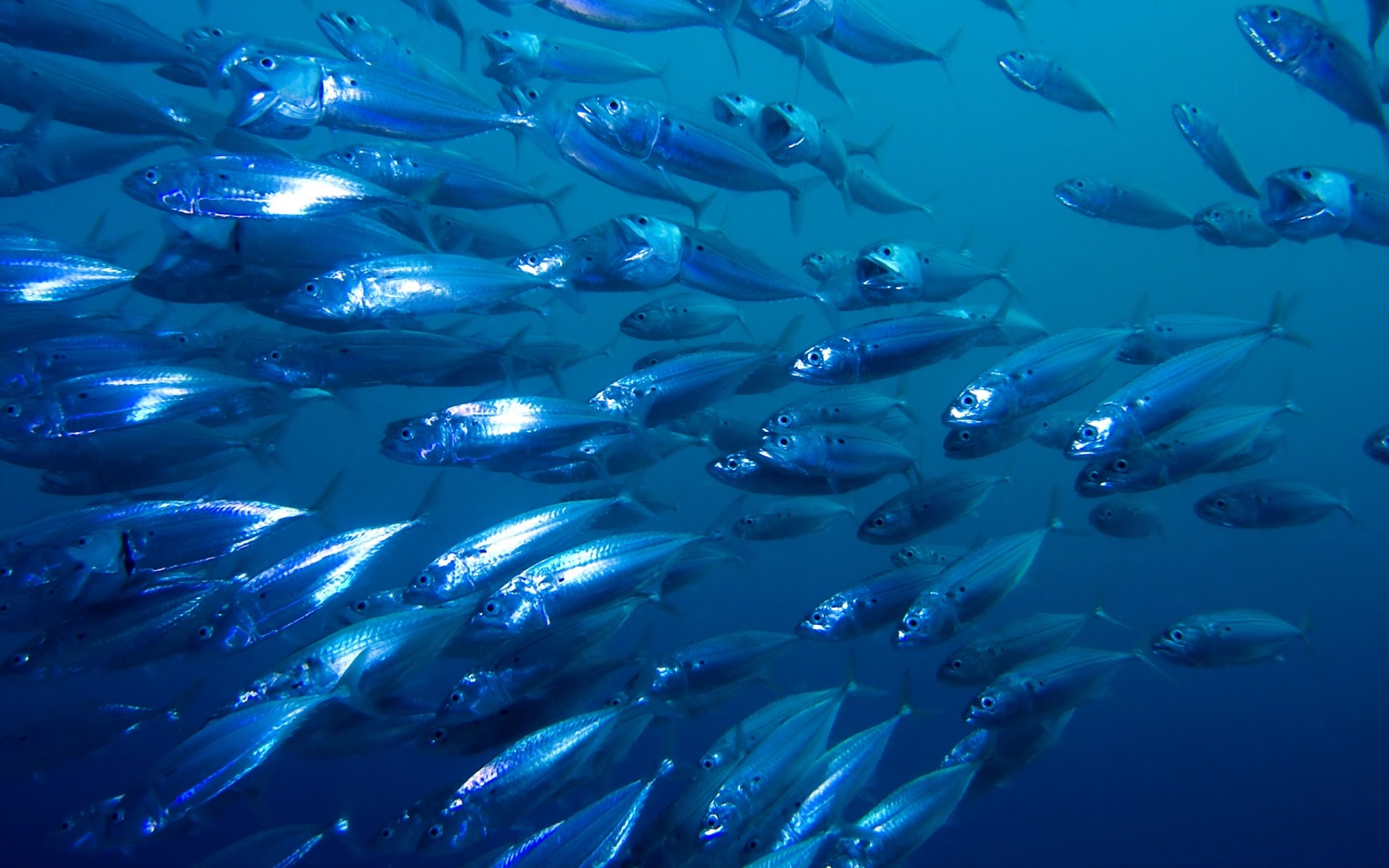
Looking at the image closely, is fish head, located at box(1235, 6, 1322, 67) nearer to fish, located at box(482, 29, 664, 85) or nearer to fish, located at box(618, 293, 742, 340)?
fish, located at box(618, 293, 742, 340)

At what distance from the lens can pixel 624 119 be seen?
3.19 m

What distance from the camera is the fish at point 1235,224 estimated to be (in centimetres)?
402

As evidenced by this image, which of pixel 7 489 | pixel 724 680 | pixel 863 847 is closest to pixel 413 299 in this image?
pixel 724 680

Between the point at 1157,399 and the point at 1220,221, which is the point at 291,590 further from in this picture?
the point at 1220,221

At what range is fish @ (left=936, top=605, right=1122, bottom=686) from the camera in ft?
12.4

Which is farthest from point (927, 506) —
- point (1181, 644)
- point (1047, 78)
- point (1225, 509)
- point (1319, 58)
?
point (1047, 78)

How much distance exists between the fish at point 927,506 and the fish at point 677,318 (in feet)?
4.75

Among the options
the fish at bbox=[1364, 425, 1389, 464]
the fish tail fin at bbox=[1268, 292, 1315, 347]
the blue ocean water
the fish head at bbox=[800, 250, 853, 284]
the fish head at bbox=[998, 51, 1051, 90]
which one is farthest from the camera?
the blue ocean water

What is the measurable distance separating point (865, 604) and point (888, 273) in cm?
167

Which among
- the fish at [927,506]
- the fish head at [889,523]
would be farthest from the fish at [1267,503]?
the fish head at [889,523]

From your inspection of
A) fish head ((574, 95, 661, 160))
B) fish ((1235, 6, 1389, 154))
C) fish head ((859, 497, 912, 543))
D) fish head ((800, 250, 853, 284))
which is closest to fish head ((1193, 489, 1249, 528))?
fish head ((859, 497, 912, 543))

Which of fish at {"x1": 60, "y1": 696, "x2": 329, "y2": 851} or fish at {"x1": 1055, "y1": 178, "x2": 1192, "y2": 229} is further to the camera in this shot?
fish at {"x1": 1055, "y1": 178, "x2": 1192, "y2": 229}

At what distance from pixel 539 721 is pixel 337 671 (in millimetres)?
976

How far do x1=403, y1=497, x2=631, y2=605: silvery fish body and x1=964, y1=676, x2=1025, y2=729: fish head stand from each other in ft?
6.74
